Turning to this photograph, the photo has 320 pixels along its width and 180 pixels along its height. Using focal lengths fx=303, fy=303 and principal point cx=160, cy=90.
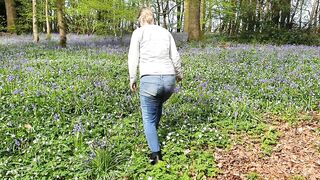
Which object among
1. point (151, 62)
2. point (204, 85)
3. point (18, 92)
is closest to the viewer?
point (151, 62)

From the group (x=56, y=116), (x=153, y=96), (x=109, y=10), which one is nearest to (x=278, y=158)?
(x=153, y=96)

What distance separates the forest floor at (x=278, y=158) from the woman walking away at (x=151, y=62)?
145 centimetres

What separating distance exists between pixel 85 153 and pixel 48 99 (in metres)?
2.53

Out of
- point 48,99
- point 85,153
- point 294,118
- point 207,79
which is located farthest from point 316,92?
point 48,99

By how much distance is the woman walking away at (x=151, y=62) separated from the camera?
164 inches

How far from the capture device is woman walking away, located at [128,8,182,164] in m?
4.18

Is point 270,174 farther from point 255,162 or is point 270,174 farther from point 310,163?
point 310,163

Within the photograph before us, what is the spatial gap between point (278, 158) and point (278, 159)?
3 cm

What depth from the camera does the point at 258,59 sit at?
38.7 ft

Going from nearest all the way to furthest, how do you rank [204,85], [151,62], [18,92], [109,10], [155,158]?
[151,62] < [155,158] < [18,92] < [204,85] < [109,10]

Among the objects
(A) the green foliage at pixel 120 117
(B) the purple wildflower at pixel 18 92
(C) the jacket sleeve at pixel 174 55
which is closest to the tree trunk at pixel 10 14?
(A) the green foliage at pixel 120 117

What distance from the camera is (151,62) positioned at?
165 inches

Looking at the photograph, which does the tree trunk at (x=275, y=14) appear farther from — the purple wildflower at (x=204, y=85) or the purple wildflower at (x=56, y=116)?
the purple wildflower at (x=56, y=116)

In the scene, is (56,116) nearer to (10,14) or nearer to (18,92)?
(18,92)
